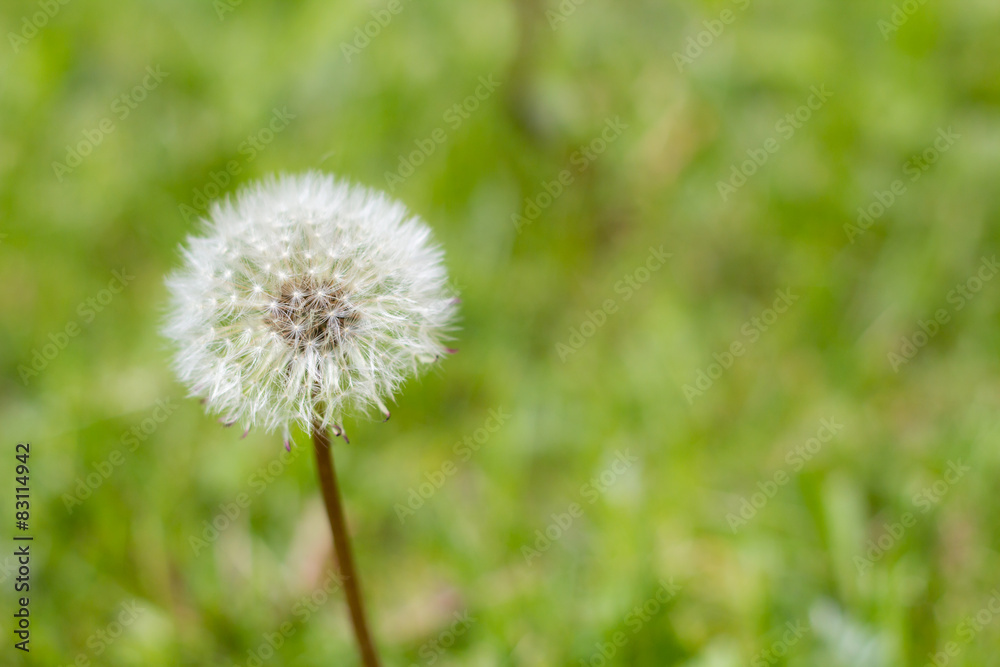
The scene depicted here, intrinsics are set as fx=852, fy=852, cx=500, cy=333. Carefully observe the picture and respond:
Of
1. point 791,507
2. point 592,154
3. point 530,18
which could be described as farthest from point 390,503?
point 530,18

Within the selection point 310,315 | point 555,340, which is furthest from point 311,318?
point 555,340

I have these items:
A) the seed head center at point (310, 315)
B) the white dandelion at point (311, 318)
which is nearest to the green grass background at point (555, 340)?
the white dandelion at point (311, 318)

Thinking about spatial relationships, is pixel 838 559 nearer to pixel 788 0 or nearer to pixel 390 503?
pixel 390 503

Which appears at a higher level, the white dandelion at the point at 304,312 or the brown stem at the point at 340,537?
the white dandelion at the point at 304,312

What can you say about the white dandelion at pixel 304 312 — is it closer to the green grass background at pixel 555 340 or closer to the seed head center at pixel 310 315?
the seed head center at pixel 310 315

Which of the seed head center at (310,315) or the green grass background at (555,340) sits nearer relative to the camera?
the seed head center at (310,315)

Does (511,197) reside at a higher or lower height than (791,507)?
higher

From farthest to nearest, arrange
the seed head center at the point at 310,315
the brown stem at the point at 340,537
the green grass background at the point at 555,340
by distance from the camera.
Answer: the green grass background at the point at 555,340
the seed head center at the point at 310,315
the brown stem at the point at 340,537
